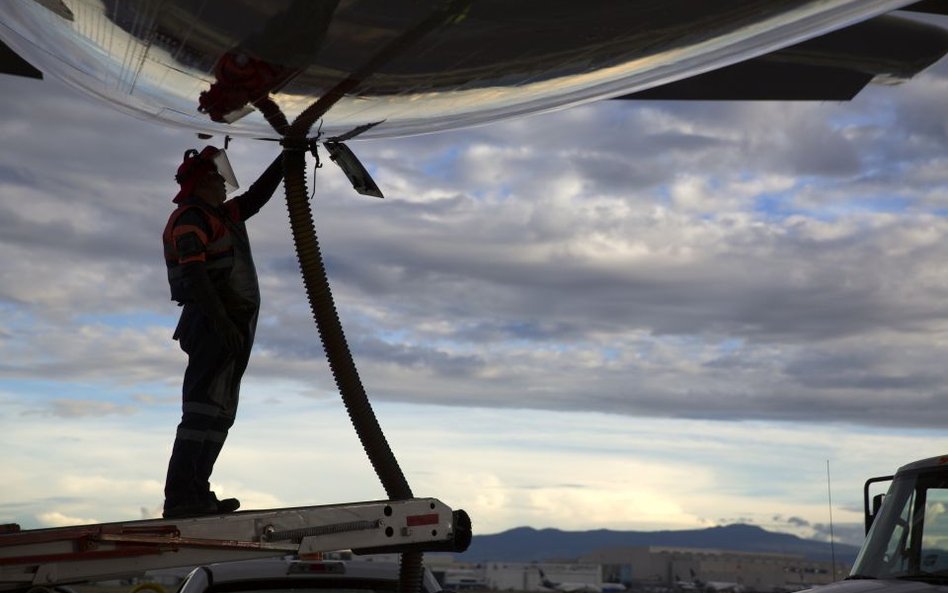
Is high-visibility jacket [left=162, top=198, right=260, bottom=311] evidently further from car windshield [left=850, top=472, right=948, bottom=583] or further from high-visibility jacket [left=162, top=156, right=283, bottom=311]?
car windshield [left=850, top=472, right=948, bottom=583]

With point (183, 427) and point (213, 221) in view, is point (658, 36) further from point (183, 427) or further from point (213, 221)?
point (183, 427)

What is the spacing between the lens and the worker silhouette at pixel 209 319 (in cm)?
467

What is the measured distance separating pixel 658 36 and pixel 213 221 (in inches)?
82.0

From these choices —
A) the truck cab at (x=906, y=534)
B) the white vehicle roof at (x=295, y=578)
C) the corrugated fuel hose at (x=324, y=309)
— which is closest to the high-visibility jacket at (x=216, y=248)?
the corrugated fuel hose at (x=324, y=309)

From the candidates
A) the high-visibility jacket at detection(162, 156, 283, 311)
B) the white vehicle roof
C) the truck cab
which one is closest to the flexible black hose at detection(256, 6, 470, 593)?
the high-visibility jacket at detection(162, 156, 283, 311)

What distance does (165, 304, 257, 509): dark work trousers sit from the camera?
4.73 m

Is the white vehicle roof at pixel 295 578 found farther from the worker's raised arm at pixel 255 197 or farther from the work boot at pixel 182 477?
the worker's raised arm at pixel 255 197

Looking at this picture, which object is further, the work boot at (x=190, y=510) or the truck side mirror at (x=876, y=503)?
the truck side mirror at (x=876, y=503)

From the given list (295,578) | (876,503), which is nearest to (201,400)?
(295,578)

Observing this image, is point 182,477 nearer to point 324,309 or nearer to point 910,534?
point 324,309

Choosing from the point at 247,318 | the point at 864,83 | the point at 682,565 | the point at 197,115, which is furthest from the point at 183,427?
the point at 682,565

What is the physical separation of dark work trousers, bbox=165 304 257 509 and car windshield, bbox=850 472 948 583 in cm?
430

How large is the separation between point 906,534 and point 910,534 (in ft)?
0.10

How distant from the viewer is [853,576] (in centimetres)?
776
